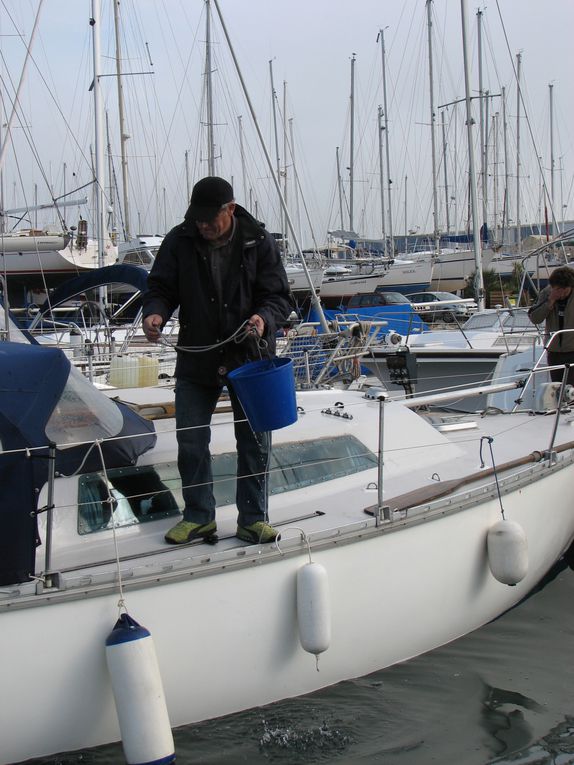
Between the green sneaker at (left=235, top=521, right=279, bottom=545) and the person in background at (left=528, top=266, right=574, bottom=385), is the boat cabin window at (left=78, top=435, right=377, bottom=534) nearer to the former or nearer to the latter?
the green sneaker at (left=235, top=521, right=279, bottom=545)

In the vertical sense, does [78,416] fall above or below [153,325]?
below

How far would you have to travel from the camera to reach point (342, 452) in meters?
4.82

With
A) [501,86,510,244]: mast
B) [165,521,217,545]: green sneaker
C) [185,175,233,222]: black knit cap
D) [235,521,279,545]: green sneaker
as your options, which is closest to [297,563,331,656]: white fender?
[235,521,279,545]: green sneaker

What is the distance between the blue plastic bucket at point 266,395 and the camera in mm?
3395

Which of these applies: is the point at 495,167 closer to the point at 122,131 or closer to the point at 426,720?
the point at 122,131

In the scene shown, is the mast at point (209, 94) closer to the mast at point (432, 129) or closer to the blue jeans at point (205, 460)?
the mast at point (432, 129)

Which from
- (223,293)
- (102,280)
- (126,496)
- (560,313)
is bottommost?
(126,496)

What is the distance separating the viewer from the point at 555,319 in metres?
6.74

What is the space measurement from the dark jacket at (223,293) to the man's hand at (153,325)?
39 mm

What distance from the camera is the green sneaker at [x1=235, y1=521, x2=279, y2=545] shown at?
362 cm

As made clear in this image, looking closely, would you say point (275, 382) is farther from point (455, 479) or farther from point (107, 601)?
point (455, 479)

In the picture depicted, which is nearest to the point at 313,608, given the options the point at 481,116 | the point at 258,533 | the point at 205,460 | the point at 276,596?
the point at 276,596

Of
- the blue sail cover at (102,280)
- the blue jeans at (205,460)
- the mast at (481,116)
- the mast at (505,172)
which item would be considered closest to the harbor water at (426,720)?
the blue jeans at (205,460)

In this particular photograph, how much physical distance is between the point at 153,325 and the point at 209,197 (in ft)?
2.01
